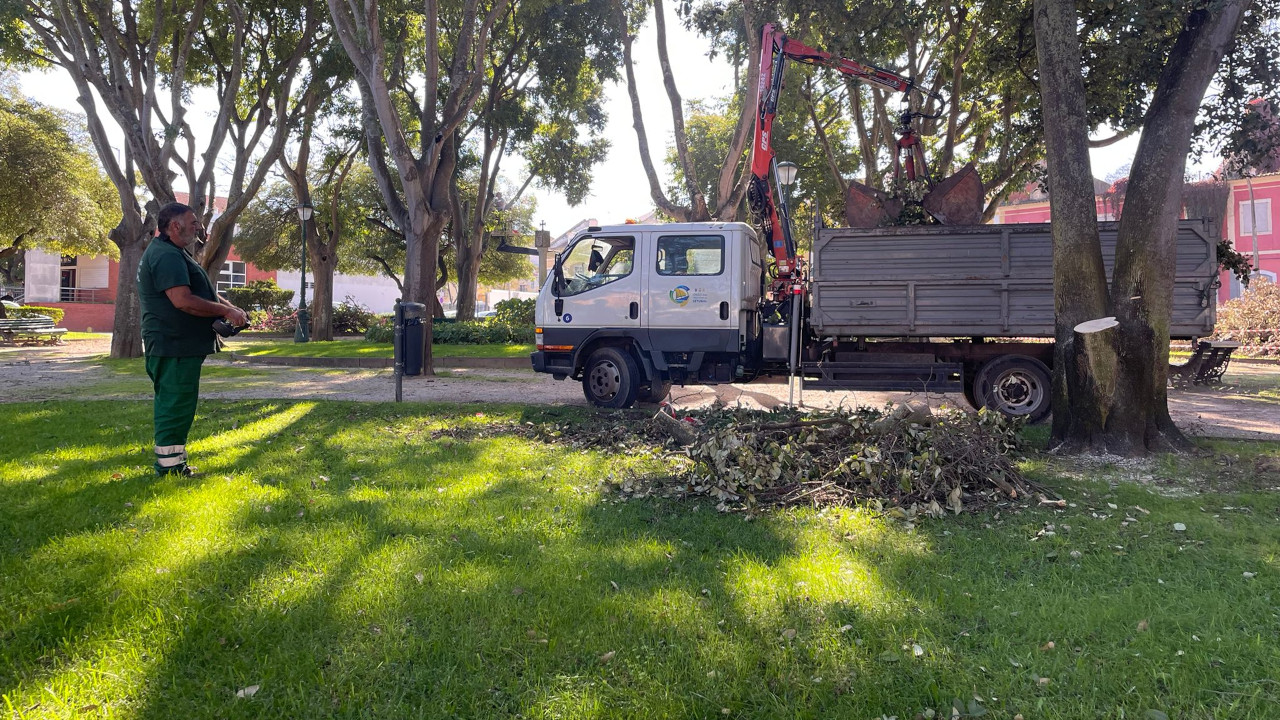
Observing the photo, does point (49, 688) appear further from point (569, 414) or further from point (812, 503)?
point (569, 414)

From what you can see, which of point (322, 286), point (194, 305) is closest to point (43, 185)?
point (322, 286)

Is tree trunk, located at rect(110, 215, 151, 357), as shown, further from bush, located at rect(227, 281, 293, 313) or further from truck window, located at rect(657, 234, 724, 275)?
bush, located at rect(227, 281, 293, 313)

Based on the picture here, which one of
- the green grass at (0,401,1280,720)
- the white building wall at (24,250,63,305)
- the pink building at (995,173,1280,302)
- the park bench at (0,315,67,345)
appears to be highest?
the pink building at (995,173,1280,302)

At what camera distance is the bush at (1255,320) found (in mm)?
18688

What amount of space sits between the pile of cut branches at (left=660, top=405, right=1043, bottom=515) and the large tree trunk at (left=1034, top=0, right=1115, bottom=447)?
1.04 metres

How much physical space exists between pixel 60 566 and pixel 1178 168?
8.06 metres

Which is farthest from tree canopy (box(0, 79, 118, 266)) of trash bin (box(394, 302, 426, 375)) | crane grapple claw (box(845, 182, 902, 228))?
crane grapple claw (box(845, 182, 902, 228))

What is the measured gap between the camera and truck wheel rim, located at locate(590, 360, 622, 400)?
9612mm

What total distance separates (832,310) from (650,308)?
225 centimetres

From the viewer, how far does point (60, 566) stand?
3.34m

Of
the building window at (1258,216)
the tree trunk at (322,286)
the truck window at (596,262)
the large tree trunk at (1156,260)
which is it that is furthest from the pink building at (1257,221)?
the large tree trunk at (1156,260)

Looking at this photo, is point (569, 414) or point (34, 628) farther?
point (569, 414)

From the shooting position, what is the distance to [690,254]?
9258mm

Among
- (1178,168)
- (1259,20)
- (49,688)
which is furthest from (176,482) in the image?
(1259,20)
